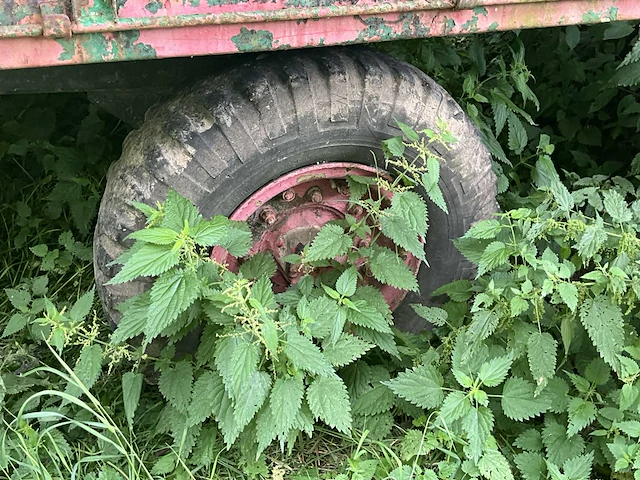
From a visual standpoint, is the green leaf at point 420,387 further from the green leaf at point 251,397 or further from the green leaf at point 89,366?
the green leaf at point 89,366

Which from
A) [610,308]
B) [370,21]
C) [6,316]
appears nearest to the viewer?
[370,21]

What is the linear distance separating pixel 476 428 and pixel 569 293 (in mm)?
460

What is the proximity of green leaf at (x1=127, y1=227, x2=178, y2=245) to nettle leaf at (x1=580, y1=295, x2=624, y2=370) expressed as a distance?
1.18 metres

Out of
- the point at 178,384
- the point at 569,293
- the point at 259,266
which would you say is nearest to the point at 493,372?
the point at 569,293

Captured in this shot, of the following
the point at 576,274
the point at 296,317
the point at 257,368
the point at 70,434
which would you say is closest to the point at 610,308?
the point at 576,274

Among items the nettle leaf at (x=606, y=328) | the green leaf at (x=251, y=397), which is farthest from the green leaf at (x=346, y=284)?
the nettle leaf at (x=606, y=328)

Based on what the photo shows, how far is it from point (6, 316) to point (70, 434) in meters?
0.68

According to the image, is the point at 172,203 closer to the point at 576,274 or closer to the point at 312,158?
the point at 312,158

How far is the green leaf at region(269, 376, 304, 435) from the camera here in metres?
1.72

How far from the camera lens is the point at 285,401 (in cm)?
173

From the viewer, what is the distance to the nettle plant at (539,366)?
6.24ft

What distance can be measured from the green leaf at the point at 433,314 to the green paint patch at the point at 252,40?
42.1 inches

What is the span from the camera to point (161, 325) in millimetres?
1609

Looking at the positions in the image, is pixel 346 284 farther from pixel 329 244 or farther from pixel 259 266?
pixel 259 266
